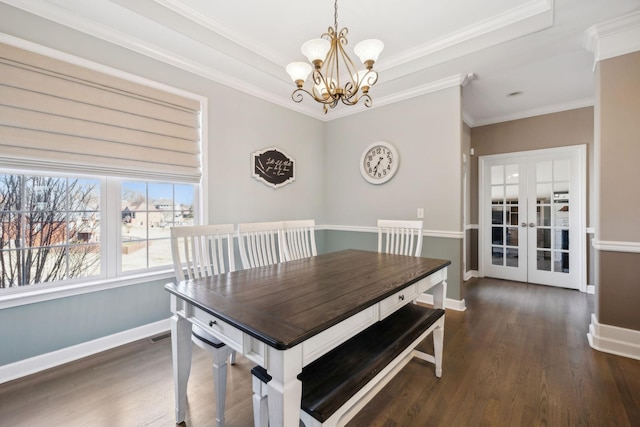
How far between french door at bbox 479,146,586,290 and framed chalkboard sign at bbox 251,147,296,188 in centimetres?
319

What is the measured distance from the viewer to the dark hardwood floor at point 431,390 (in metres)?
1.53

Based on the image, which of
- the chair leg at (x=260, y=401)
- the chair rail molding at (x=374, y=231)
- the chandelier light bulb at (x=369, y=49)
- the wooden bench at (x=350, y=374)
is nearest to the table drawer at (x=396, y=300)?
the wooden bench at (x=350, y=374)

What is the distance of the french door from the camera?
3861mm

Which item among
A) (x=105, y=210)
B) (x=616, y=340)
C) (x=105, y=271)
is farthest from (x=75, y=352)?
(x=616, y=340)

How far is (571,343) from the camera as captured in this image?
7.78ft

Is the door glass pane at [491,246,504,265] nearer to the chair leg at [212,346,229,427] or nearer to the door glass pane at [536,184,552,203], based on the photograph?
the door glass pane at [536,184,552,203]

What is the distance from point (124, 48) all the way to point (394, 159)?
2.95 m

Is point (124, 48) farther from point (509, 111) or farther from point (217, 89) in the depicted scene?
point (509, 111)

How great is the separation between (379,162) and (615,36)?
2.30 metres

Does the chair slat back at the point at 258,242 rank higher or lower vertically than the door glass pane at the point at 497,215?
lower

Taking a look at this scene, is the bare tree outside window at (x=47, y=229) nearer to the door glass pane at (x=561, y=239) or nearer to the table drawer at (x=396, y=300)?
the table drawer at (x=396, y=300)

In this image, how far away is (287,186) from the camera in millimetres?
3729

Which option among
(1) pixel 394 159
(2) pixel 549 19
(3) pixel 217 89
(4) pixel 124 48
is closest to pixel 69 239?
(4) pixel 124 48

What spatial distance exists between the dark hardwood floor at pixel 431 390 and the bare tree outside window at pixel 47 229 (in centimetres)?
72
